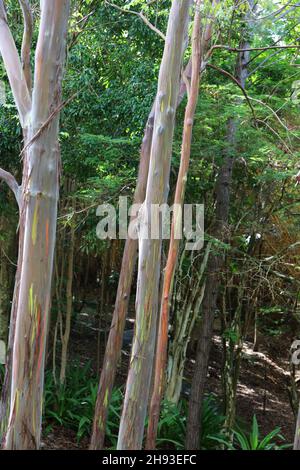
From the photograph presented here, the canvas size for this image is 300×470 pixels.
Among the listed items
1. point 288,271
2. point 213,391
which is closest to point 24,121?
point 288,271

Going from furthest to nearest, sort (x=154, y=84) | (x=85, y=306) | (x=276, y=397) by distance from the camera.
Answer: (x=85, y=306) < (x=276, y=397) < (x=154, y=84)

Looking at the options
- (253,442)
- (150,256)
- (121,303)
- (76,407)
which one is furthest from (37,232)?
(253,442)

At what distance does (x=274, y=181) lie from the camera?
8.72 meters

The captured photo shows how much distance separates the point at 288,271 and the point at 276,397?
12.6ft

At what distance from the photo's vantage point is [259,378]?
13.0 m

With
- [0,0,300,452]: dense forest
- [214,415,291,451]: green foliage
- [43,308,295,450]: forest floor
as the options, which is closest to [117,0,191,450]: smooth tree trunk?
[0,0,300,452]: dense forest

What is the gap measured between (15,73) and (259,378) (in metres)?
9.69

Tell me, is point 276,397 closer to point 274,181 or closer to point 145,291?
point 274,181

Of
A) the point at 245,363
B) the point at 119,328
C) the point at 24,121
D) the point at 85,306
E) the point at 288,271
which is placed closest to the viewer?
the point at 24,121

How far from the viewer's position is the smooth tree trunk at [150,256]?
5.01 metres

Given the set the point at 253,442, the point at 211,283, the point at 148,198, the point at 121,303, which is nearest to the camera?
the point at 148,198

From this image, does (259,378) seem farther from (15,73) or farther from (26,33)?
(15,73)

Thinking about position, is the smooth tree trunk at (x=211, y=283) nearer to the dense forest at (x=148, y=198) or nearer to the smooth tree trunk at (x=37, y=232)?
the dense forest at (x=148, y=198)

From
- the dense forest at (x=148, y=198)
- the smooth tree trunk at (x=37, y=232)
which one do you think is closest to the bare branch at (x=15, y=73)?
the dense forest at (x=148, y=198)
